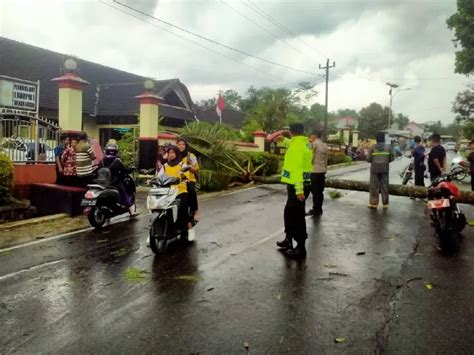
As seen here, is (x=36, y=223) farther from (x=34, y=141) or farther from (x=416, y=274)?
(x=416, y=274)

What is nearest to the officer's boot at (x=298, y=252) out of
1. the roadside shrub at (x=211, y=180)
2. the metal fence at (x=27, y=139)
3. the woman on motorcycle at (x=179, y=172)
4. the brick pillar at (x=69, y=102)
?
the woman on motorcycle at (x=179, y=172)

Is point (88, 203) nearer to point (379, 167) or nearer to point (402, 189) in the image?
point (379, 167)

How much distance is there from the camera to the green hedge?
56.2 ft

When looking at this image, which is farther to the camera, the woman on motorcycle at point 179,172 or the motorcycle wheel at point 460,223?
the motorcycle wheel at point 460,223

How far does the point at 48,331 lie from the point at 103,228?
4.61 meters

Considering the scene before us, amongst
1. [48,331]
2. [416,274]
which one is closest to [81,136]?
[48,331]

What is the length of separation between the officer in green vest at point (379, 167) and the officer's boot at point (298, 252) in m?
5.10

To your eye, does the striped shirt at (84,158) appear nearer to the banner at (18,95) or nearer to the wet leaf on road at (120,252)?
the banner at (18,95)

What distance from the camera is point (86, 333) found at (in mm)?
3633

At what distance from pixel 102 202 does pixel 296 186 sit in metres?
3.93

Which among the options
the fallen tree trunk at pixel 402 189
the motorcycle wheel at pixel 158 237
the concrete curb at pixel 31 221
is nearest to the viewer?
the motorcycle wheel at pixel 158 237

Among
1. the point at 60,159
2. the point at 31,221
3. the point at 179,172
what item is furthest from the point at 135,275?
the point at 60,159

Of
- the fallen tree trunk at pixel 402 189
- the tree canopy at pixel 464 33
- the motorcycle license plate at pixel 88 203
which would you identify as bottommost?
the motorcycle license plate at pixel 88 203

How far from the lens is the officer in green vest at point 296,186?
6.30 metres
